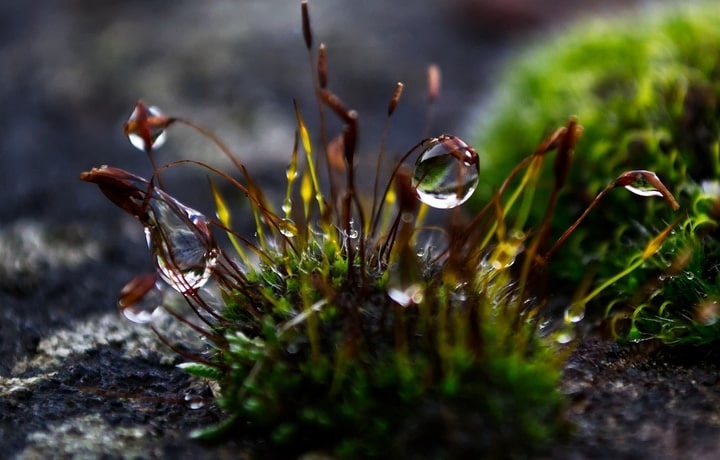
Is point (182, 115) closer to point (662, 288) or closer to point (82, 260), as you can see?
point (82, 260)

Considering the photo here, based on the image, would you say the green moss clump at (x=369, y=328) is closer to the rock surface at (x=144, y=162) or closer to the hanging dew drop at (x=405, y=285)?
the hanging dew drop at (x=405, y=285)

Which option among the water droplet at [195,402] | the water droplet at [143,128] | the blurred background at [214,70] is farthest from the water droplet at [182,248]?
the blurred background at [214,70]

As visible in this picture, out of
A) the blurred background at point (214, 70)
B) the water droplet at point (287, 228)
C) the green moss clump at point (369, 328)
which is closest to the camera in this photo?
the green moss clump at point (369, 328)

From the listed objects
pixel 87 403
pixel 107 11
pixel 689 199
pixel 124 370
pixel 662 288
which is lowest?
pixel 87 403

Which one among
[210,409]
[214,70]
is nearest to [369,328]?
[210,409]

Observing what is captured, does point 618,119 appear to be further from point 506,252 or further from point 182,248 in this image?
point 182,248

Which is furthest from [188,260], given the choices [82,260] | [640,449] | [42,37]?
[42,37]
